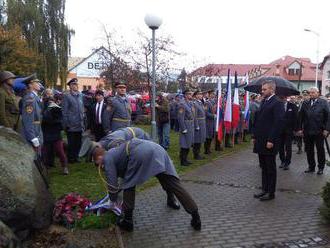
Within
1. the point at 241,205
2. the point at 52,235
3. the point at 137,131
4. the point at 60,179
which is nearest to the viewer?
the point at 52,235

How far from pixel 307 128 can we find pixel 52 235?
660 centimetres

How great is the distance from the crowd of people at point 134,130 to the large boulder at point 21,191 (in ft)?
2.59

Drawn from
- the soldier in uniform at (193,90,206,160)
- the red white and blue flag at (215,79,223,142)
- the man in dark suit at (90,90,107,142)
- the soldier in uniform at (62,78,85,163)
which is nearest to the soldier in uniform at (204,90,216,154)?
the red white and blue flag at (215,79,223,142)

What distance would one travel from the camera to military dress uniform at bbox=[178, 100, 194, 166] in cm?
1092

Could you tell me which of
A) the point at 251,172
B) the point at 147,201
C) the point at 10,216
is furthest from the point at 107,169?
the point at 251,172

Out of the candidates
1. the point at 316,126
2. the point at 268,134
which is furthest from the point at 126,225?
the point at 316,126

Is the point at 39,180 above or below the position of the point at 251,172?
above

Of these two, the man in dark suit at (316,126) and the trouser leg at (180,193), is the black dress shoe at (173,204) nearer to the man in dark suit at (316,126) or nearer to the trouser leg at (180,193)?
the trouser leg at (180,193)

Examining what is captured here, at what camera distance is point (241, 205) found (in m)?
7.14

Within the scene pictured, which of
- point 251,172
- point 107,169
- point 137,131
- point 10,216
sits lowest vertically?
point 251,172

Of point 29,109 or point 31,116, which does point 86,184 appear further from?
point 29,109

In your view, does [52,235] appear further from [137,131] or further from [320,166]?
[320,166]

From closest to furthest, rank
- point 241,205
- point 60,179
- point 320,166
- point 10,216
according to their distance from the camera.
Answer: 1. point 10,216
2. point 241,205
3. point 60,179
4. point 320,166

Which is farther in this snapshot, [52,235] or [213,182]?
[213,182]
